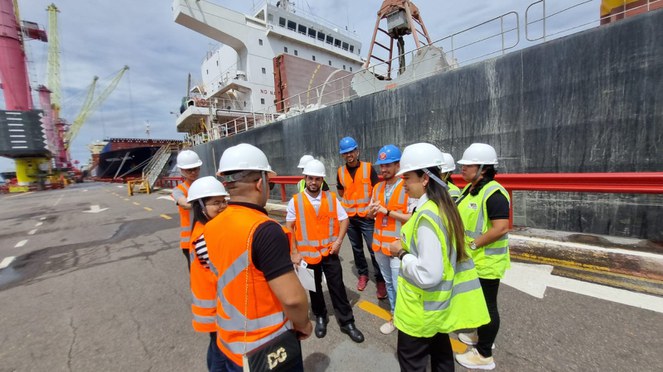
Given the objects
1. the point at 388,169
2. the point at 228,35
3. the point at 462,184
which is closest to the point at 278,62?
the point at 228,35

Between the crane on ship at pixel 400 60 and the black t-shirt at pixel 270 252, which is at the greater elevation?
the crane on ship at pixel 400 60

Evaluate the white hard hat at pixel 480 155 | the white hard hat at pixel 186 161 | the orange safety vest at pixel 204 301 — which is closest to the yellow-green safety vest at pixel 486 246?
the white hard hat at pixel 480 155

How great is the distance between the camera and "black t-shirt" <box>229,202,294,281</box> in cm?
126

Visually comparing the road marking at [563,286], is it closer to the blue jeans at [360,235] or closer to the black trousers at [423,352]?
the blue jeans at [360,235]

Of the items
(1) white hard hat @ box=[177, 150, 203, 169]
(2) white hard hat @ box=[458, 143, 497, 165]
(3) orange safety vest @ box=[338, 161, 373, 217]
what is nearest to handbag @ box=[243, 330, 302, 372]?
(2) white hard hat @ box=[458, 143, 497, 165]

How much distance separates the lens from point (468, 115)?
648 cm

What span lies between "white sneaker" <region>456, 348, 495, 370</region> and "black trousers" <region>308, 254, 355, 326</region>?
1.02 m

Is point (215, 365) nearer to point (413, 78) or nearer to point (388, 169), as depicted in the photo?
point (388, 169)

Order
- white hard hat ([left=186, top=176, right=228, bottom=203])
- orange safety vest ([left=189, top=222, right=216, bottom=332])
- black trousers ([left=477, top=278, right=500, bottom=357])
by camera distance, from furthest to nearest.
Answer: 1. white hard hat ([left=186, top=176, right=228, bottom=203])
2. black trousers ([left=477, top=278, right=500, bottom=357])
3. orange safety vest ([left=189, top=222, right=216, bottom=332])

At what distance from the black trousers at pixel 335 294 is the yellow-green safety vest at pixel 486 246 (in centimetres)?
130

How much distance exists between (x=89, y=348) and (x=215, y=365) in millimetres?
2153

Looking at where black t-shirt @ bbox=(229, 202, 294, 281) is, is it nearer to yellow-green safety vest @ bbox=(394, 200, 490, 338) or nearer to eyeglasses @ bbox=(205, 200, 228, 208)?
yellow-green safety vest @ bbox=(394, 200, 490, 338)

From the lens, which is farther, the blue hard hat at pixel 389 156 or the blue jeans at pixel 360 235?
the blue jeans at pixel 360 235

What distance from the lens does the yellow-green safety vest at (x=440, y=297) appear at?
1.59 m
